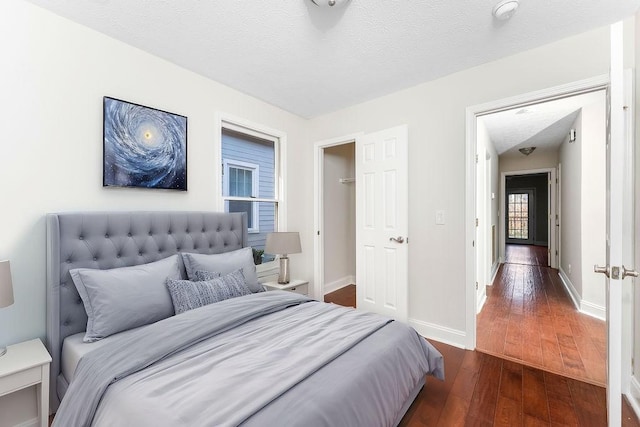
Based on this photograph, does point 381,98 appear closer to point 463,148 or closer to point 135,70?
point 463,148

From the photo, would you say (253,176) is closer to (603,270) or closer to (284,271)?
(284,271)

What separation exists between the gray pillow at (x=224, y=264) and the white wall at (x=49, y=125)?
0.57 metres

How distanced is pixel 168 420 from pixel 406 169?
106 inches

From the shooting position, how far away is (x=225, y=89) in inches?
115

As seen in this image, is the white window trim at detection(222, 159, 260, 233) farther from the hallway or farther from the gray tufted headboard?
the hallway

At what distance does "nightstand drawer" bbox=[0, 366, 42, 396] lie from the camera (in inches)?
55.2

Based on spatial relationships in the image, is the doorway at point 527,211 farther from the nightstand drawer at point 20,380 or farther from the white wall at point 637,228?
the nightstand drawer at point 20,380

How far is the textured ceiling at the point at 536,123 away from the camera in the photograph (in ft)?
11.6

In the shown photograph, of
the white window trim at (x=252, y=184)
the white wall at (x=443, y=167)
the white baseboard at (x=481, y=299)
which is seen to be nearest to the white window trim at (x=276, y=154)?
the white window trim at (x=252, y=184)

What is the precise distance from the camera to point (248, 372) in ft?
3.98

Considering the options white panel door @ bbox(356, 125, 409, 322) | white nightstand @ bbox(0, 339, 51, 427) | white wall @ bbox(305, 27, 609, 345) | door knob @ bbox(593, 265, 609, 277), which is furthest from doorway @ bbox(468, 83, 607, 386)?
white nightstand @ bbox(0, 339, 51, 427)

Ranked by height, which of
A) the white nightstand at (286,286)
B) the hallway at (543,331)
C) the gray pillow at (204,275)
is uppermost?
the gray pillow at (204,275)

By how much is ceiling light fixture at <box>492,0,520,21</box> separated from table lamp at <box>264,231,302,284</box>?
250 cm

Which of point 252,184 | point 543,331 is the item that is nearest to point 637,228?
point 543,331
